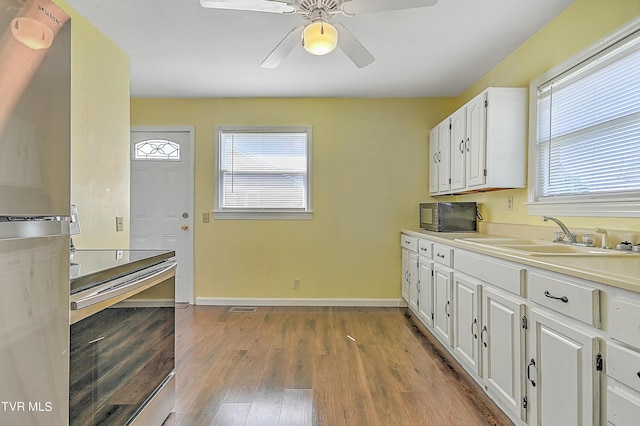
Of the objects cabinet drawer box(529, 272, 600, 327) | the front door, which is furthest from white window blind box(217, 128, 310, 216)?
cabinet drawer box(529, 272, 600, 327)

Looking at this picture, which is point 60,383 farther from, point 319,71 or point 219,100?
point 219,100

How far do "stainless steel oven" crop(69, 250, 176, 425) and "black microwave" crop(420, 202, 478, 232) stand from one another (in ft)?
8.11

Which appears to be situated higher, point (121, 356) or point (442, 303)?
point (121, 356)

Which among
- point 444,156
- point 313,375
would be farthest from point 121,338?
point 444,156

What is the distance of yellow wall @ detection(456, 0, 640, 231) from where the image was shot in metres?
1.99

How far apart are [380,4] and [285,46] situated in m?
0.68

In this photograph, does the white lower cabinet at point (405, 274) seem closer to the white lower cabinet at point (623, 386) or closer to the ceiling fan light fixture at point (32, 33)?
the white lower cabinet at point (623, 386)

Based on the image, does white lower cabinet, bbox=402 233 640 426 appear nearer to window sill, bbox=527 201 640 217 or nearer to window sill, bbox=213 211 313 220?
window sill, bbox=527 201 640 217

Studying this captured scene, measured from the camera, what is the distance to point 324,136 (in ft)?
14.0

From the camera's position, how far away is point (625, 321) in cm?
115

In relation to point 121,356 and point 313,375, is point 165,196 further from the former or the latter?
point 121,356

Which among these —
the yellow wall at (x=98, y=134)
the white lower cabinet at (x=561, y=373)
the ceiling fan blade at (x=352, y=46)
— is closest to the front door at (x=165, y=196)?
the yellow wall at (x=98, y=134)

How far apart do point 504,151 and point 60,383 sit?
9.62 feet

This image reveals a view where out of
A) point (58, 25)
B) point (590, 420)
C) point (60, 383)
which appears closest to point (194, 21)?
point (58, 25)
